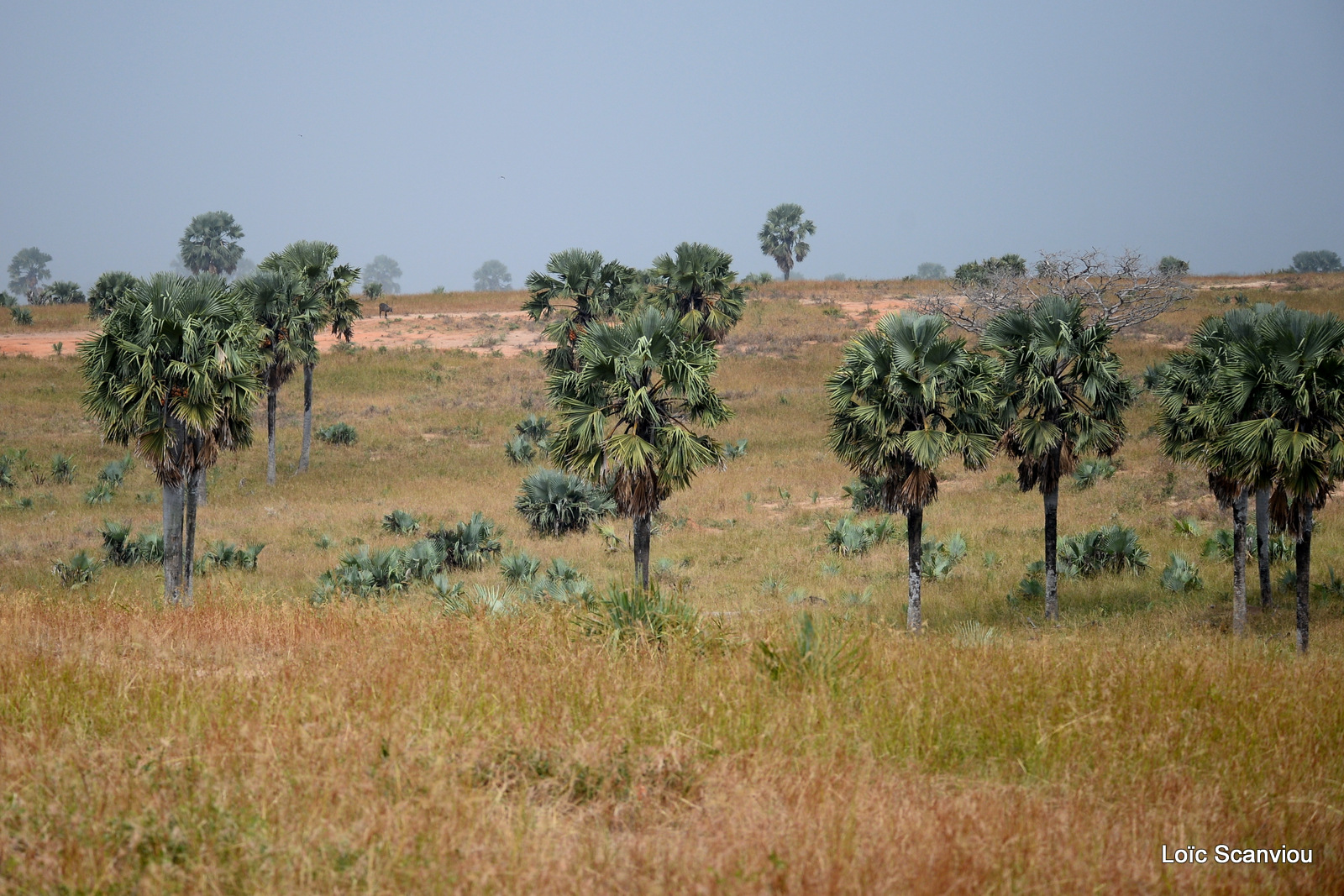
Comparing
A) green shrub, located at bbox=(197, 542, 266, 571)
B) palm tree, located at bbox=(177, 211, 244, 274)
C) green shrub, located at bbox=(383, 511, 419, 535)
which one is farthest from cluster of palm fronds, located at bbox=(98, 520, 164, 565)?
palm tree, located at bbox=(177, 211, 244, 274)

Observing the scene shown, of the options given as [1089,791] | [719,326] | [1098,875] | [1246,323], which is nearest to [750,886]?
[1098,875]

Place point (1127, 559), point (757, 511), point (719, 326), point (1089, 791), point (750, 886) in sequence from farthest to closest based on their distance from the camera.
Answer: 1. point (719, 326)
2. point (757, 511)
3. point (1127, 559)
4. point (1089, 791)
5. point (750, 886)

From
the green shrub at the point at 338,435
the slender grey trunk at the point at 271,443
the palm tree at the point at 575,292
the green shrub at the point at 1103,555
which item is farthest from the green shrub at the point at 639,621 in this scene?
the green shrub at the point at 338,435

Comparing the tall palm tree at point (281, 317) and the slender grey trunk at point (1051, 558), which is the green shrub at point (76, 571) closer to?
the tall palm tree at point (281, 317)

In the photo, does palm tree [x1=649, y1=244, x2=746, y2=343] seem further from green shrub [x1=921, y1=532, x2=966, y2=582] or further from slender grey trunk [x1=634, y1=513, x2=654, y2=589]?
slender grey trunk [x1=634, y1=513, x2=654, y2=589]

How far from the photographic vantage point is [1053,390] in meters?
18.0

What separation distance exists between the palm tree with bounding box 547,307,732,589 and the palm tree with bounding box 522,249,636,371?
16.6 meters

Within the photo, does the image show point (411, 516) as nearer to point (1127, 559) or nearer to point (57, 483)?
point (57, 483)

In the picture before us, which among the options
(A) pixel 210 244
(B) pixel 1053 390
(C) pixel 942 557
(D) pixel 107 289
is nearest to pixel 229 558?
(C) pixel 942 557

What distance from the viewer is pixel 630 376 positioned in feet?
56.1

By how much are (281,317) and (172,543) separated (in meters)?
19.3

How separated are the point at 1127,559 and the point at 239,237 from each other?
103615 millimetres

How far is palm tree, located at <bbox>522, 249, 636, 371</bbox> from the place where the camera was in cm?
3397

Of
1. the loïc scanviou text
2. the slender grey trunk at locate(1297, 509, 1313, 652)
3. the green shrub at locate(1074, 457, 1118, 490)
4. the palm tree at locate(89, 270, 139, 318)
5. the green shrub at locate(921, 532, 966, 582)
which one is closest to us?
the loïc scanviou text
